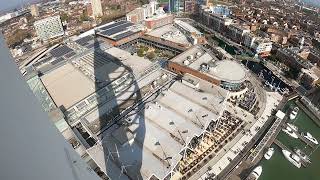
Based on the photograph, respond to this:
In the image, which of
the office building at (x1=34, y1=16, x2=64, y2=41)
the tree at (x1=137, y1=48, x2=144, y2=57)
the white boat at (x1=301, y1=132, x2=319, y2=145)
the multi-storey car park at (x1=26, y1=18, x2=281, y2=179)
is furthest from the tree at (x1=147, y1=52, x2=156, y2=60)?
the white boat at (x1=301, y1=132, x2=319, y2=145)

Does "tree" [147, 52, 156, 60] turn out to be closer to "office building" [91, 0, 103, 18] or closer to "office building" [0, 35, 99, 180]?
"office building" [91, 0, 103, 18]

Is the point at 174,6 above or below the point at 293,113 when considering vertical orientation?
above

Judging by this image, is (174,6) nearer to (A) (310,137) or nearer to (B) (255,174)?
(A) (310,137)

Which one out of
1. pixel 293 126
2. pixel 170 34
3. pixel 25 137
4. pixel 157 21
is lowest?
pixel 293 126

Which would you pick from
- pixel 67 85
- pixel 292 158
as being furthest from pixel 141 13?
pixel 292 158

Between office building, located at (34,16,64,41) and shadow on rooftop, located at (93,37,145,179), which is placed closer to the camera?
shadow on rooftop, located at (93,37,145,179)

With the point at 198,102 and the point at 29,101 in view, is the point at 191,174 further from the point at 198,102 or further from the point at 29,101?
the point at 29,101

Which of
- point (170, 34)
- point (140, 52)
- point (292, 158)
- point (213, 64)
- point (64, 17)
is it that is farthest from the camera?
point (64, 17)

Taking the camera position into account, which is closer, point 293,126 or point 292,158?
point 292,158
